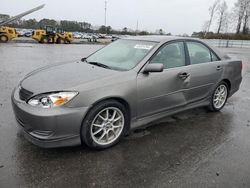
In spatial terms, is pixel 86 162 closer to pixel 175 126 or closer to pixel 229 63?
pixel 175 126

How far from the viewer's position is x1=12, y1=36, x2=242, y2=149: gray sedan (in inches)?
100

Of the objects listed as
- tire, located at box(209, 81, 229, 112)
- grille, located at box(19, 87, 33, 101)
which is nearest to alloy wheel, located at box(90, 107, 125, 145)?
grille, located at box(19, 87, 33, 101)

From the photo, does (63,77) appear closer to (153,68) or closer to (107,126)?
(107,126)

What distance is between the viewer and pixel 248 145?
3.24m

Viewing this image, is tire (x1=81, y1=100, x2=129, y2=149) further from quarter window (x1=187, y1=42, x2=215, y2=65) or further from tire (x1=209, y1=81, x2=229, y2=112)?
tire (x1=209, y1=81, x2=229, y2=112)

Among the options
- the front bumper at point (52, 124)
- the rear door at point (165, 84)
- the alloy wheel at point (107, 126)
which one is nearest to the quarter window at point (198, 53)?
the rear door at point (165, 84)

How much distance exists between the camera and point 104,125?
2930mm

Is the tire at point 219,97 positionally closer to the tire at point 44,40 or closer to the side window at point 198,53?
the side window at point 198,53

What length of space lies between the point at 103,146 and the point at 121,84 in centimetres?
87

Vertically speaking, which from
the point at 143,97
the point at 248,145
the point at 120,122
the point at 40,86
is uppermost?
the point at 40,86

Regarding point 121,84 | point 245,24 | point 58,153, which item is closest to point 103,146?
point 58,153

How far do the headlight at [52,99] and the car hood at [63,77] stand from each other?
2.8 inches

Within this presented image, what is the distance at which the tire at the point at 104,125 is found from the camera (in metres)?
2.71

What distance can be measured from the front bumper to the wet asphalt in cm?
28
